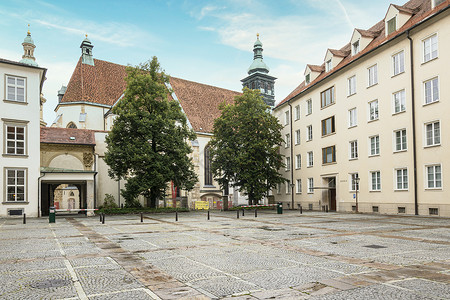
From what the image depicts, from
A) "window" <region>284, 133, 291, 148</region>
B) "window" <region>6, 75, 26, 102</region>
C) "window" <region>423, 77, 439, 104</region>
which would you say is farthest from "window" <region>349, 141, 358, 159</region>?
"window" <region>6, 75, 26, 102</region>

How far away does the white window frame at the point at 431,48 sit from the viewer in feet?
77.0

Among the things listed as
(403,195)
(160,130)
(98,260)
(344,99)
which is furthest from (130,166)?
(98,260)

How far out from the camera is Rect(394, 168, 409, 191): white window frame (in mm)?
25317

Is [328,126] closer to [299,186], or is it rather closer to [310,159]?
[310,159]

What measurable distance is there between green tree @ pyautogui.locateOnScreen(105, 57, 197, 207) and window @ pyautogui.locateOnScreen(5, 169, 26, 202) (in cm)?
649

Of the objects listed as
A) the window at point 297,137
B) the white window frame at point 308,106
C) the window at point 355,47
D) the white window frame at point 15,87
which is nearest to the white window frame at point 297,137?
the window at point 297,137

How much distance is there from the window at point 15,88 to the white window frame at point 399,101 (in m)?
27.1

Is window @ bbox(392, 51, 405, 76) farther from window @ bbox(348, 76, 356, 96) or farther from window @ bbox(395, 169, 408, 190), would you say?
window @ bbox(395, 169, 408, 190)

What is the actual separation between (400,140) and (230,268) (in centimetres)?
2138

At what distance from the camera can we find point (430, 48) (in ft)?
A: 78.5

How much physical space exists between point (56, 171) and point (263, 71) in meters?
50.0

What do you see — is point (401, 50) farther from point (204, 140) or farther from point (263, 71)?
point (263, 71)

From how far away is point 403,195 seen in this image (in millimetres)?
25328

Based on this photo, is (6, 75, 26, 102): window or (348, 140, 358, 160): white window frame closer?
(6, 75, 26, 102): window
